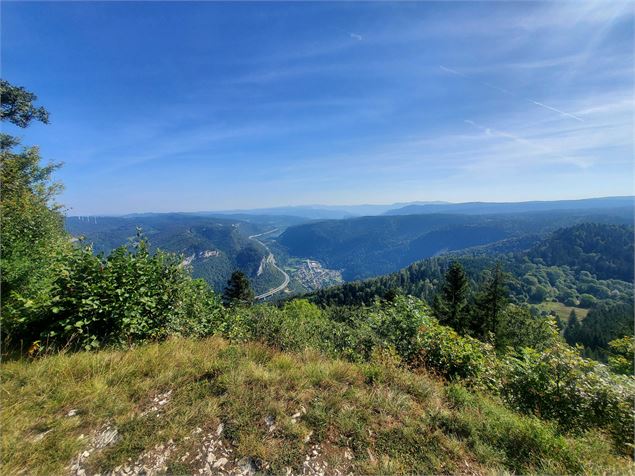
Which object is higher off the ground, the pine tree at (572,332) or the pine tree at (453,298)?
the pine tree at (453,298)

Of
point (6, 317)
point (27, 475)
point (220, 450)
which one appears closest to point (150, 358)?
point (27, 475)

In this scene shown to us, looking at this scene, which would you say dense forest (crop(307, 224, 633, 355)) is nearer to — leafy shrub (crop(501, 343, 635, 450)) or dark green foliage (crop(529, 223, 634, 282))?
dark green foliage (crop(529, 223, 634, 282))

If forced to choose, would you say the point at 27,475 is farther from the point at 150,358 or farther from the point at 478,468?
the point at 478,468

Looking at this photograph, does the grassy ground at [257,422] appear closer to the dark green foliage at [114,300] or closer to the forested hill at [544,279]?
the dark green foliage at [114,300]

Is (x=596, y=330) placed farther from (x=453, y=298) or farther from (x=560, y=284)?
(x=560, y=284)

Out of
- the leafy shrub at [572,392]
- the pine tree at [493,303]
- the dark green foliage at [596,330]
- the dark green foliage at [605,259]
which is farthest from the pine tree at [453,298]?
the dark green foliage at [605,259]

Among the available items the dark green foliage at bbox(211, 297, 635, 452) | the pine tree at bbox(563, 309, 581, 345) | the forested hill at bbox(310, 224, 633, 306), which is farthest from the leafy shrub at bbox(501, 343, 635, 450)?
the pine tree at bbox(563, 309, 581, 345)
